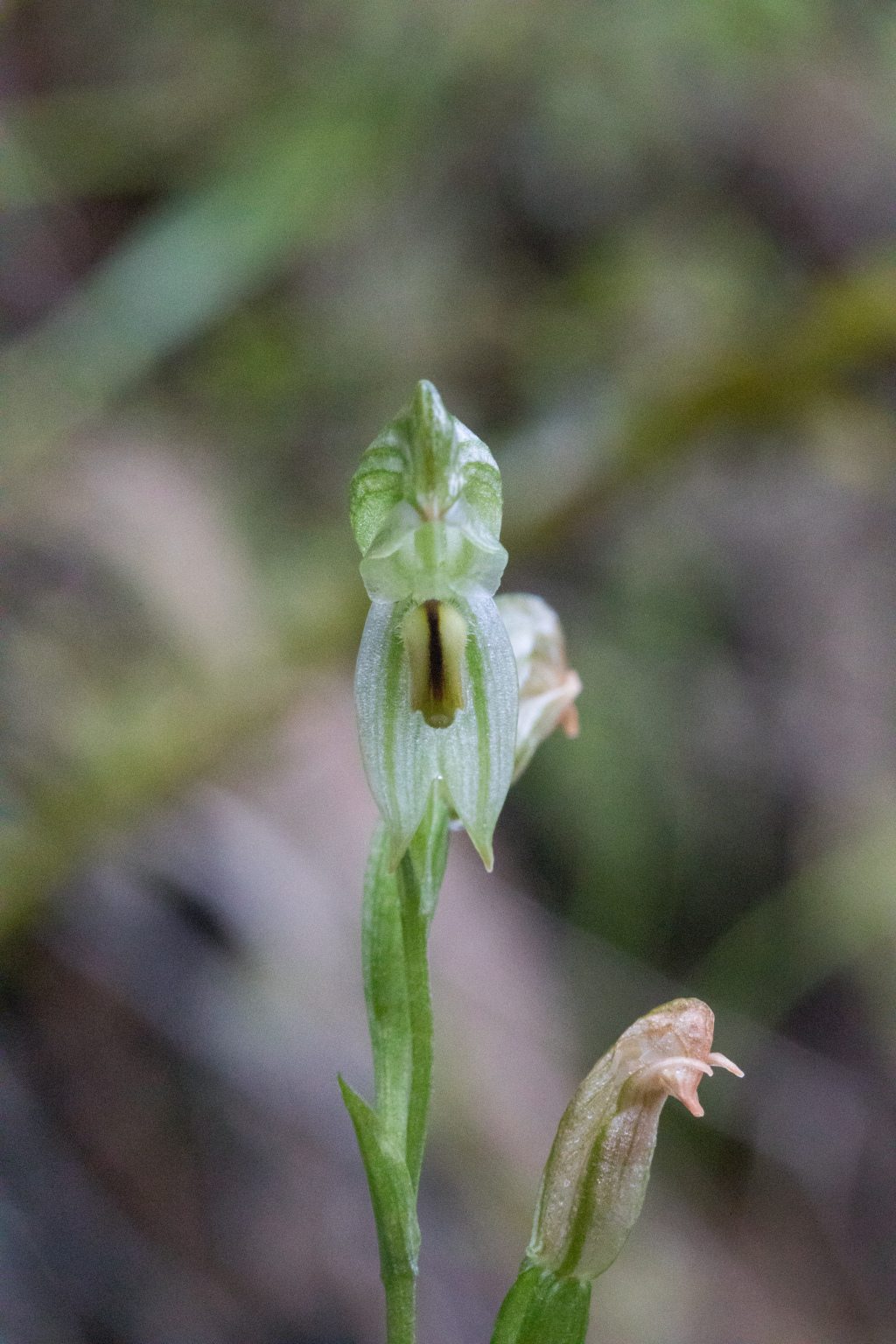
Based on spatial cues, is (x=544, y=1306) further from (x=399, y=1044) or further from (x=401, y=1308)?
(x=399, y=1044)

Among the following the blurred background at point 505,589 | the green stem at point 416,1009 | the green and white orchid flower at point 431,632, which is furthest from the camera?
the blurred background at point 505,589

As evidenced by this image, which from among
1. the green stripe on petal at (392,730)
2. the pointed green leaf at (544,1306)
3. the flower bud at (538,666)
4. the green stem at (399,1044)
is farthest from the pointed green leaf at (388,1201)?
the flower bud at (538,666)

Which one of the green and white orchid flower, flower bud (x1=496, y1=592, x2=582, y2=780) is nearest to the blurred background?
flower bud (x1=496, y1=592, x2=582, y2=780)

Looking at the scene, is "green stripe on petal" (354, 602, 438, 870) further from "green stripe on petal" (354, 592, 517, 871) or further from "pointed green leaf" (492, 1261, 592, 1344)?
"pointed green leaf" (492, 1261, 592, 1344)

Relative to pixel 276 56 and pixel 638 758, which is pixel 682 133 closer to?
pixel 276 56

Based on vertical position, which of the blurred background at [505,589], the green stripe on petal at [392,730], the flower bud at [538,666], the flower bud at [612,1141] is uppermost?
the blurred background at [505,589]

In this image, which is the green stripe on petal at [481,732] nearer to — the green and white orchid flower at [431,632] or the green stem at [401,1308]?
the green and white orchid flower at [431,632]

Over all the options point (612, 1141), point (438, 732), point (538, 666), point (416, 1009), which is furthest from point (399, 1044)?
point (538, 666)

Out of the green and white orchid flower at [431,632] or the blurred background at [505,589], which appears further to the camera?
the blurred background at [505,589]

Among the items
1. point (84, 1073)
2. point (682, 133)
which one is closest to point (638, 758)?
point (84, 1073)
